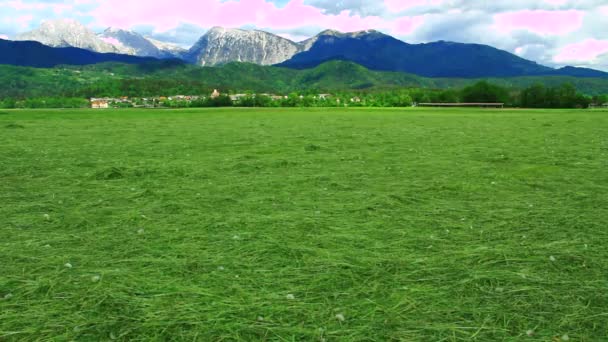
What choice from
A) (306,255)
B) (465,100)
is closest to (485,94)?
(465,100)

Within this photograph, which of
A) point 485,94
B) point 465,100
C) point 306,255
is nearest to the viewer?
point 306,255

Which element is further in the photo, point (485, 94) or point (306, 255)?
point (485, 94)

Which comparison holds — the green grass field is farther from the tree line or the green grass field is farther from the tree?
the tree

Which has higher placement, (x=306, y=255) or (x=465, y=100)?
(x=465, y=100)

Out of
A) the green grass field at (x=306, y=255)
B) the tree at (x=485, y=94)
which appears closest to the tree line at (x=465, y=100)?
the tree at (x=485, y=94)

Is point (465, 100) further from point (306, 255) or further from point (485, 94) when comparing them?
point (306, 255)

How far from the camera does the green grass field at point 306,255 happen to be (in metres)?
4.57

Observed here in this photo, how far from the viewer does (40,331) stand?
442cm

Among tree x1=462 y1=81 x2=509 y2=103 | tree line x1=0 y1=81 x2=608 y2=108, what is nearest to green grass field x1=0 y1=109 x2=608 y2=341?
tree line x1=0 y1=81 x2=608 y2=108

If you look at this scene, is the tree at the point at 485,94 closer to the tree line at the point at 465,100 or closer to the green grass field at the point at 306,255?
the tree line at the point at 465,100

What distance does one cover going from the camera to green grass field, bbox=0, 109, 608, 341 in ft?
15.0

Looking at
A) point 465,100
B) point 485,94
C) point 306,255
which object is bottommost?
point 306,255

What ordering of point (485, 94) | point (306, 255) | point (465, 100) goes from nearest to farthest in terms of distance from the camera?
point (306, 255), point (485, 94), point (465, 100)

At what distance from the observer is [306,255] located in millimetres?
6465
